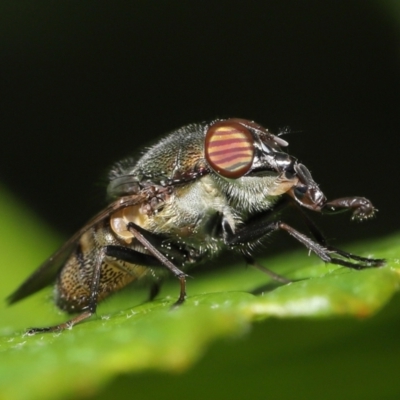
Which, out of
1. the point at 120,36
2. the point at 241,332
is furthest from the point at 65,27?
the point at 241,332

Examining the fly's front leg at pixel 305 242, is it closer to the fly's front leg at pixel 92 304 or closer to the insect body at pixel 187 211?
the insect body at pixel 187 211

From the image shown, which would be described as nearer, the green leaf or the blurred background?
the green leaf

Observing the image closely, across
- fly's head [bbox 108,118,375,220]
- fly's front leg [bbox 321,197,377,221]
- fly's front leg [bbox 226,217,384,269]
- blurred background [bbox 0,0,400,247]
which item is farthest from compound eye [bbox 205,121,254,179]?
blurred background [bbox 0,0,400,247]

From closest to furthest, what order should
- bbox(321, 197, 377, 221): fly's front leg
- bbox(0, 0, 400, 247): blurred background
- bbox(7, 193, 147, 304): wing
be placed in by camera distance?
1. bbox(321, 197, 377, 221): fly's front leg
2. bbox(7, 193, 147, 304): wing
3. bbox(0, 0, 400, 247): blurred background

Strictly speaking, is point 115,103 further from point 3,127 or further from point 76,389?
point 76,389

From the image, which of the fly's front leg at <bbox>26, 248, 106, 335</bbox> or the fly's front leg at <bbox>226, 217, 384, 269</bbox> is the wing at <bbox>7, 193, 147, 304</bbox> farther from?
the fly's front leg at <bbox>226, 217, 384, 269</bbox>

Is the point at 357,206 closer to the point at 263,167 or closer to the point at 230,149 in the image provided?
the point at 263,167

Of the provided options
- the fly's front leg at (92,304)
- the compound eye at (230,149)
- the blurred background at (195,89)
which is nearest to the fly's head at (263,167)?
the compound eye at (230,149)
